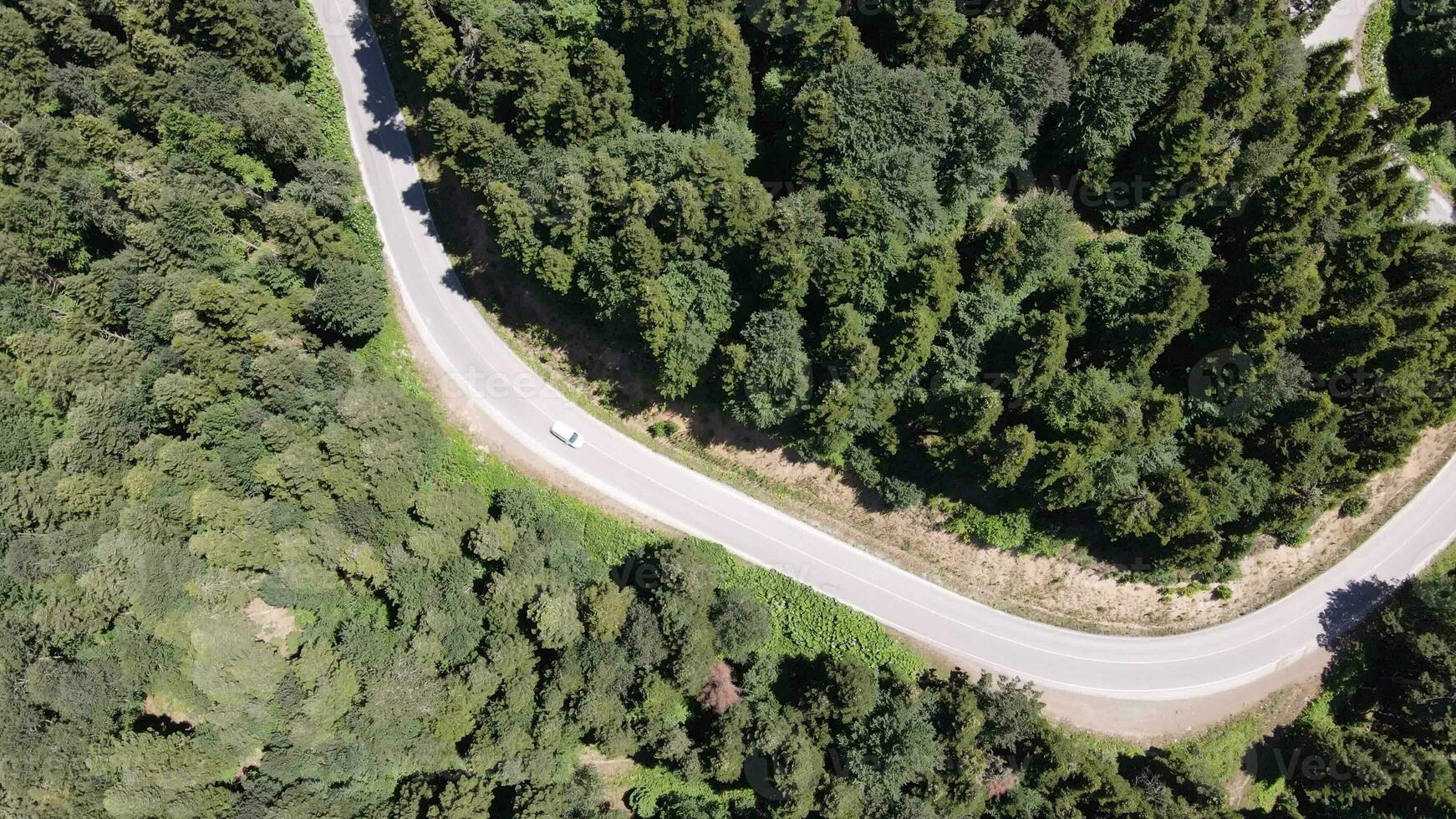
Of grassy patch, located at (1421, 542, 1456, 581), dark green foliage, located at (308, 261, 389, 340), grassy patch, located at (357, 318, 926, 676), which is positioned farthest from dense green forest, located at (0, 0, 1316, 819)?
grassy patch, located at (1421, 542, 1456, 581)

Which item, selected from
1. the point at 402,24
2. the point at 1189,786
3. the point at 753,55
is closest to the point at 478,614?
the point at 402,24

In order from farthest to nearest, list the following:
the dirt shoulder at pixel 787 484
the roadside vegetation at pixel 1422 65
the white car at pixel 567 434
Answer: the roadside vegetation at pixel 1422 65
the dirt shoulder at pixel 787 484
the white car at pixel 567 434

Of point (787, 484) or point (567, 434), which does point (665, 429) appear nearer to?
point (567, 434)

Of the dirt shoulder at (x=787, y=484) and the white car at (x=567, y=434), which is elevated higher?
the dirt shoulder at (x=787, y=484)

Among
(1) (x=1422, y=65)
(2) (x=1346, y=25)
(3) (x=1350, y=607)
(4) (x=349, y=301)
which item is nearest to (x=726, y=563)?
(4) (x=349, y=301)

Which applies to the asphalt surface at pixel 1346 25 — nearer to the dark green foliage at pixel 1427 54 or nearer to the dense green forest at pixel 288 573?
the dark green foliage at pixel 1427 54

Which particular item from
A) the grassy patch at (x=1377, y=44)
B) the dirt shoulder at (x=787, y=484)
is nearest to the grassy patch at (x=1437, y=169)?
the grassy patch at (x=1377, y=44)
